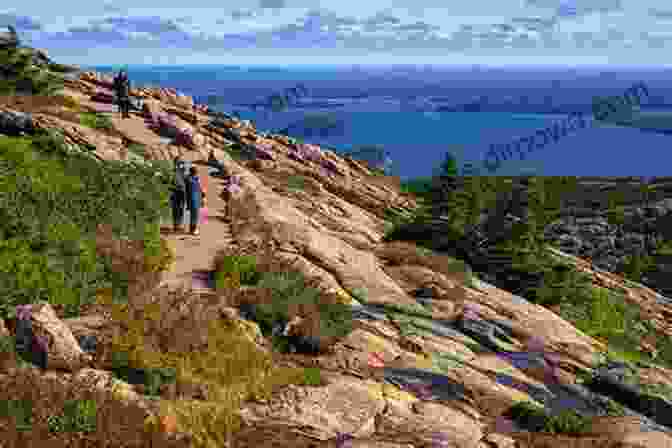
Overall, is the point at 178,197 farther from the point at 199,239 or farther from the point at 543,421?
the point at 543,421

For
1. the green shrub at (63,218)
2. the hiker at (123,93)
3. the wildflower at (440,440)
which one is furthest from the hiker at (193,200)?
the hiker at (123,93)

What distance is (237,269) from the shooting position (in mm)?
14016

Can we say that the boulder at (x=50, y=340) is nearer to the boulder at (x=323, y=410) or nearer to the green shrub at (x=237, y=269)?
the boulder at (x=323, y=410)

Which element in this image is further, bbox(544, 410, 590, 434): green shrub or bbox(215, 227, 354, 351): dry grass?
bbox(215, 227, 354, 351): dry grass

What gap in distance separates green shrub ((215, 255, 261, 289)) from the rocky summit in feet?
0.13

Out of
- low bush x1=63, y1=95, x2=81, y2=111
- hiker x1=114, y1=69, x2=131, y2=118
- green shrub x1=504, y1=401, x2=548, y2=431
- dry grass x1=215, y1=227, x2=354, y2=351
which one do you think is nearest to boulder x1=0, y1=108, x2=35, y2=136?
dry grass x1=215, y1=227, x2=354, y2=351

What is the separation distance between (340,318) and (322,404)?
3.66 metres

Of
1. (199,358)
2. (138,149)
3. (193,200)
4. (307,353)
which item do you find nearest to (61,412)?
(199,358)

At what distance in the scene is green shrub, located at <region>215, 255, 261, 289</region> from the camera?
44.9 ft

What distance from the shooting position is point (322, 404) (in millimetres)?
8906

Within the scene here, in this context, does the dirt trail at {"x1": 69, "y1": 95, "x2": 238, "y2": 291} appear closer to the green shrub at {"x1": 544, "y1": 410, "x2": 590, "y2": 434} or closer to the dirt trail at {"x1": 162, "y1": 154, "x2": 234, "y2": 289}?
the dirt trail at {"x1": 162, "y1": 154, "x2": 234, "y2": 289}

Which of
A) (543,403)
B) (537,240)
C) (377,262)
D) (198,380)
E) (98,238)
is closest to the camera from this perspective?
(198,380)

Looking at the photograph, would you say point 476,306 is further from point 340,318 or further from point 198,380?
point 198,380

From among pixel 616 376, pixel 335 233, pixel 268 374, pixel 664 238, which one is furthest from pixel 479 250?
pixel 664 238
